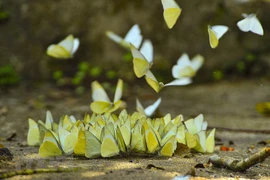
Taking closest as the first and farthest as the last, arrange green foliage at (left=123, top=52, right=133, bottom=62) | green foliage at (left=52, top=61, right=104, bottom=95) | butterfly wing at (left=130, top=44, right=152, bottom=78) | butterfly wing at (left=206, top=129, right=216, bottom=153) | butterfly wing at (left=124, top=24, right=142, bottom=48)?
butterfly wing at (left=130, top=44, right=152, bottom=78) < butterfly wing at (left=206, top=129, right=216, bottom=153) < butterfly wing at (left=124, top=24, right=142, bottom=48) < green foliage at (left=52, top=61, right=104, bottom=95) < green foliage at (left=123, top=52, right=133, bottom=62)

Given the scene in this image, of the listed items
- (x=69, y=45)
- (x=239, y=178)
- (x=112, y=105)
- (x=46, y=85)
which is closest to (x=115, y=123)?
(x=112, y=105)

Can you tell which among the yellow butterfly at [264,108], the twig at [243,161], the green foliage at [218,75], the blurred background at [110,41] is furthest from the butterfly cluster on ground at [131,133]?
the green foliage at [218,75]

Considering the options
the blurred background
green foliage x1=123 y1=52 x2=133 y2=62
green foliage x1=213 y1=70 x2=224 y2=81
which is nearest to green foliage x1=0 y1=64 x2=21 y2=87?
the blurred background

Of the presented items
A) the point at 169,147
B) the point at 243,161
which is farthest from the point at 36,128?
the point at 243,161

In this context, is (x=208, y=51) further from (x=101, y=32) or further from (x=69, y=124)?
(x=69, y=124)

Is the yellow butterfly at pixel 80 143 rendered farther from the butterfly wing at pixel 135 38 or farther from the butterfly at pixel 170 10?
the butterfly wing at pixel 135 38

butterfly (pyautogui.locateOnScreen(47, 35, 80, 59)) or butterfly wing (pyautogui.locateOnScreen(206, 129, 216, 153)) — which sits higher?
butterfly (pyautogui.locateOnScreen(47, 35, 80, 59))

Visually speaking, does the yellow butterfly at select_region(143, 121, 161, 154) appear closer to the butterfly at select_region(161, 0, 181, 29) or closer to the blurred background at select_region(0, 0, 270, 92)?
the butterfly at select_region(161, 0, 181, 29)
